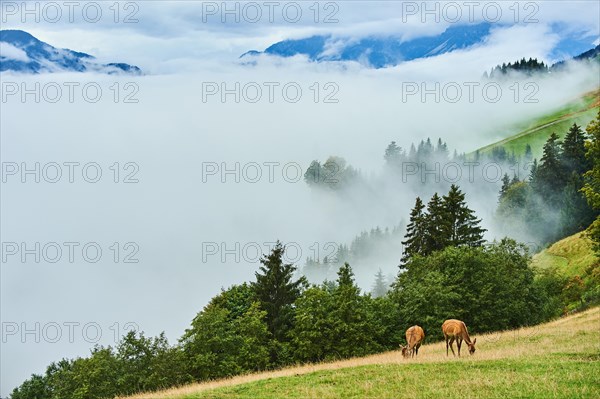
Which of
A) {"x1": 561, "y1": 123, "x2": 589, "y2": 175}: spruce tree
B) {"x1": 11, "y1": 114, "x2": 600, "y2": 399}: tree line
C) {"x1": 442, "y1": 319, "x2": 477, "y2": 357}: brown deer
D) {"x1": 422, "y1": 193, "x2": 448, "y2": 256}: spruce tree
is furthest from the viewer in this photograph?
{"x1": 561, "y1": 123, "x2": 589, "y2": 175}: spruce tree

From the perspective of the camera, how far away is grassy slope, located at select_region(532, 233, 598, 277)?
10219 cm

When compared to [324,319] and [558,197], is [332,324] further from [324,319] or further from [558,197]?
[558,197]

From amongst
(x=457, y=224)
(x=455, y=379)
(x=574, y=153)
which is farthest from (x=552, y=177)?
(x=455, y=379)

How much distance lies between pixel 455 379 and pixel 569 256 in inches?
3857

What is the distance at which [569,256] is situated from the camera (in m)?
112

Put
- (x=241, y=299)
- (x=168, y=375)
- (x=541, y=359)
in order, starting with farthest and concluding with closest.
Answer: (x=241, y=299) → (x=168, y=375) → (x=541, y=359)

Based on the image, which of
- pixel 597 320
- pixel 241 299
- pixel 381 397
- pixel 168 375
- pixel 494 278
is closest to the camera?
pixel 381 397

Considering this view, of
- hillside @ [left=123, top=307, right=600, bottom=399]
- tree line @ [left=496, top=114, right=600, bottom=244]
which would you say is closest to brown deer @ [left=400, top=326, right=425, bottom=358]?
hillside @ [left=123, top=307, right=600, bottom=399]

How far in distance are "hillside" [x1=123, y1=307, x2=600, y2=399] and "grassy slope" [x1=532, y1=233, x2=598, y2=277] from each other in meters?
75.0

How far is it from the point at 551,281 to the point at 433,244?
20083mm

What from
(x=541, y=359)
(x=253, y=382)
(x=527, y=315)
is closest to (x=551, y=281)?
(x=527, y=315)

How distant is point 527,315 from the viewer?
2844 inches

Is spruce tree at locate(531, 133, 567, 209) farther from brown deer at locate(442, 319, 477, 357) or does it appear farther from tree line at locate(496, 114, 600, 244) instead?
brown deer at locate(442, 319, 477, 357)

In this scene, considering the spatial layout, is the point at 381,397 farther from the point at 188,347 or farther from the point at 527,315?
the point at 527,315
